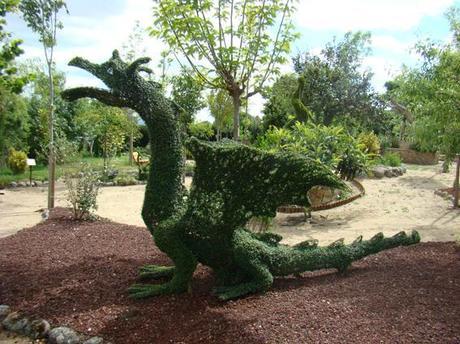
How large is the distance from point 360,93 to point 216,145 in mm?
19196

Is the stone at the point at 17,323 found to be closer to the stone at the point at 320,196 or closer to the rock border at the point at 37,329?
the rock border at the point at 37,329

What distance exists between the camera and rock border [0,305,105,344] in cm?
336

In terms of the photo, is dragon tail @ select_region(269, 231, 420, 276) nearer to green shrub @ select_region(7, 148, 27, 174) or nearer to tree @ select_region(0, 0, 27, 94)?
tree @ select_region(0, 0, 27, 94)

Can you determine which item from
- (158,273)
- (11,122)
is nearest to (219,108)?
(11,122)

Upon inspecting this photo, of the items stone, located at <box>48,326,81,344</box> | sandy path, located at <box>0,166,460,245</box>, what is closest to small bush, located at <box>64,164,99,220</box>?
sandy path, located at <box>0,166,460,245</box>

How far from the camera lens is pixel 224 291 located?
12.5ft

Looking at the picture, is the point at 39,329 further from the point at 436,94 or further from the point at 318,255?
the point at 436,94

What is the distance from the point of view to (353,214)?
857 cm

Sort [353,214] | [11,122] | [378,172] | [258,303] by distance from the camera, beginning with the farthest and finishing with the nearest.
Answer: [11,122] < [378,172] < [353,214] < [258,303]

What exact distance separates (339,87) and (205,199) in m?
18.6

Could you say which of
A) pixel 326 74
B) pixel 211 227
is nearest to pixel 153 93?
pixel 211 227

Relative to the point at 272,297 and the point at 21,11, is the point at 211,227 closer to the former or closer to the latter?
the point at 272,297

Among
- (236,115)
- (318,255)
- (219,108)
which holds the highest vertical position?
(219,108)

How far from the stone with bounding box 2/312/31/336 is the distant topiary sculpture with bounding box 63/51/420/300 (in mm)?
940
